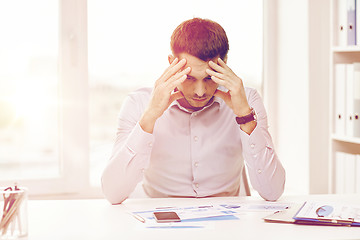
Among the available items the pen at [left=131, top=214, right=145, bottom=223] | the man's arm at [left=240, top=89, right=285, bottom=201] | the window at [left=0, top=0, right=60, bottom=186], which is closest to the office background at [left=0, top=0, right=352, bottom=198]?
the window at [left=0, top=0, right=60, bottom=186]

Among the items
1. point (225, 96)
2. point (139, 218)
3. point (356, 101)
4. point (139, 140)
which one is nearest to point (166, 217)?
point (139, 218)

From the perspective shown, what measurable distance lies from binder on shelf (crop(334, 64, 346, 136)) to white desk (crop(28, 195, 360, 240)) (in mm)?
1323

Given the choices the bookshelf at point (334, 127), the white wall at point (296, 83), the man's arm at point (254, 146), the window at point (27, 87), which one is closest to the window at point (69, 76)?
the window at point (27, 87)

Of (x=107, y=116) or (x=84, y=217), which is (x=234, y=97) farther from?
(x=107, y=116)

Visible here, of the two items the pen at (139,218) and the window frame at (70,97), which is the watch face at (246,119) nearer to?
the pen at (139,218)

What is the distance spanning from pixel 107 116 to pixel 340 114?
1308 mm

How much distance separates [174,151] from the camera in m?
2.01

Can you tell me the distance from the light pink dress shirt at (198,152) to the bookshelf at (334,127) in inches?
31.4

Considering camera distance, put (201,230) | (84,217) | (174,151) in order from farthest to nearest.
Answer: (174,151), (84,217), (201,230)

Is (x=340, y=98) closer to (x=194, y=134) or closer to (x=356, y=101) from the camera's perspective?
(x=356, y=101)

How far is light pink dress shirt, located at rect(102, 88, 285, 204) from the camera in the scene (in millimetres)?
1918

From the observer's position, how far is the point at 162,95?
5.97ft

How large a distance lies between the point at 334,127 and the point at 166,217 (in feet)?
5.23

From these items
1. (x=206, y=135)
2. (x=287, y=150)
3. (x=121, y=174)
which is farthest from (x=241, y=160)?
(x=287, y=150)
